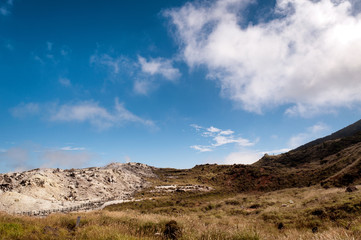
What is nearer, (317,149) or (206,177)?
(206,177)

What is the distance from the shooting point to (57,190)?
46.2 meters

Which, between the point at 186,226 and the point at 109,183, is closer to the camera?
the point at 186,226

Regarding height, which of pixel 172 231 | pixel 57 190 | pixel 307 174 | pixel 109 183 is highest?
pixel 109 183

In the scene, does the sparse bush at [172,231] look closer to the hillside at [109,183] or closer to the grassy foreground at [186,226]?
the grassy foreground at [186,226]

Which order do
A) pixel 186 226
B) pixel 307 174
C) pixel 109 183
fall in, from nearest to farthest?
pixel 186 226, pixel 307 174, pixel 109 183

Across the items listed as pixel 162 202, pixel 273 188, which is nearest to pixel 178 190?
pixel 162 202

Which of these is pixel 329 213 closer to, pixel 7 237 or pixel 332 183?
pixel 7 237

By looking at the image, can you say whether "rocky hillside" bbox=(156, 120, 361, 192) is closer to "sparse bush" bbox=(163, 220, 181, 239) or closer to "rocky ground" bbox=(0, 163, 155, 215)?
"rocky ground" bbox=(0, 163, 155, 215)

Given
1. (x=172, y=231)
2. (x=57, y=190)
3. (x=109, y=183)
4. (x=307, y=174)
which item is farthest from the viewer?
(x=109, y=183)

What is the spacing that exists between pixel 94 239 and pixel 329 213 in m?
18.3

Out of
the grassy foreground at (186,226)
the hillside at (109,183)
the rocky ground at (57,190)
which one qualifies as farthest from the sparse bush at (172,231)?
the hillside at (109,183)

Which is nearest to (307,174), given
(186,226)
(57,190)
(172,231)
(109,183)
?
(186,226)

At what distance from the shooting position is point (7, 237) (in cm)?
829

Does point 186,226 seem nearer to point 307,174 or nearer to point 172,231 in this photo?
point 172,231
